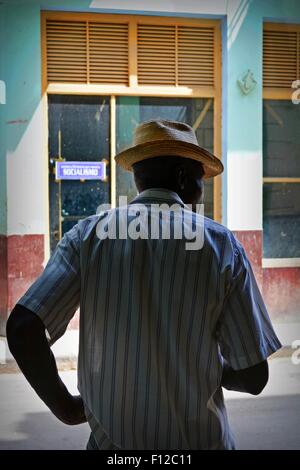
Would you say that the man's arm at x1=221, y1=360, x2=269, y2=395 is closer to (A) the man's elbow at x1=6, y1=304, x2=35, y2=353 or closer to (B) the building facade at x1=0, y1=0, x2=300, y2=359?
(A) the man's elbow at x1=6, y1=304, x2=35, y2=353

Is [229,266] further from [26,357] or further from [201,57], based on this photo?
[201,57]

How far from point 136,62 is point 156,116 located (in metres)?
0.64

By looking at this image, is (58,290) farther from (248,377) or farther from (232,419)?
(232,419)

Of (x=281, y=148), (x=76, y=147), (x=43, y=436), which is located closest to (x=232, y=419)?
(x=43, y=436)

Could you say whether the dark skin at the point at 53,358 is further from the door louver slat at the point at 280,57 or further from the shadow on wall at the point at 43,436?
the door louver slat at the point at 280,57

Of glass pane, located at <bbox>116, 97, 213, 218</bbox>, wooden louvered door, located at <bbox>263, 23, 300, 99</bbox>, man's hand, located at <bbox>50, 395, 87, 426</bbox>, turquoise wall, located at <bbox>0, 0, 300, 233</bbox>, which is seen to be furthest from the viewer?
wooden louvered door, located at <bbox>263, 23, 300, 99</bbox>

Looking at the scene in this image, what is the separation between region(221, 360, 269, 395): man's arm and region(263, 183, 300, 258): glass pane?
5.75 metres

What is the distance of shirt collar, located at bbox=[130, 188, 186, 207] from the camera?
5.44 ft

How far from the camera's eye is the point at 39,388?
158 centimetres

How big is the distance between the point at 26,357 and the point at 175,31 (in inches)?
236

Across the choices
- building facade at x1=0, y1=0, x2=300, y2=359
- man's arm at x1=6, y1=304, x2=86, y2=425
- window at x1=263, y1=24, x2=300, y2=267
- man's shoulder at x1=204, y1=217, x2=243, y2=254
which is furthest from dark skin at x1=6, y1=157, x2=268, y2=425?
window at x1=263, y1=24, x2=300, y2=267

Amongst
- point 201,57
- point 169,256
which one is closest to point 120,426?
point 169,256

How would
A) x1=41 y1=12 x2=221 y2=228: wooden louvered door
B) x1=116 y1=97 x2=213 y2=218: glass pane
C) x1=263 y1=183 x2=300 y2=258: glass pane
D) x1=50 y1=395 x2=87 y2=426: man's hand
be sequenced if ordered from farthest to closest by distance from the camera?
x1=263 y1=183 x2=300 y2=258: glass pane → x1=116 y1=97 x2=213 y2=218: glass pane → x1=41 y1=12 x2=221 y2=228: wooden louvered door → x1=50 y1=395 x2=87 y2=426: man's hand

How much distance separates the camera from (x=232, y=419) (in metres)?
4.55
